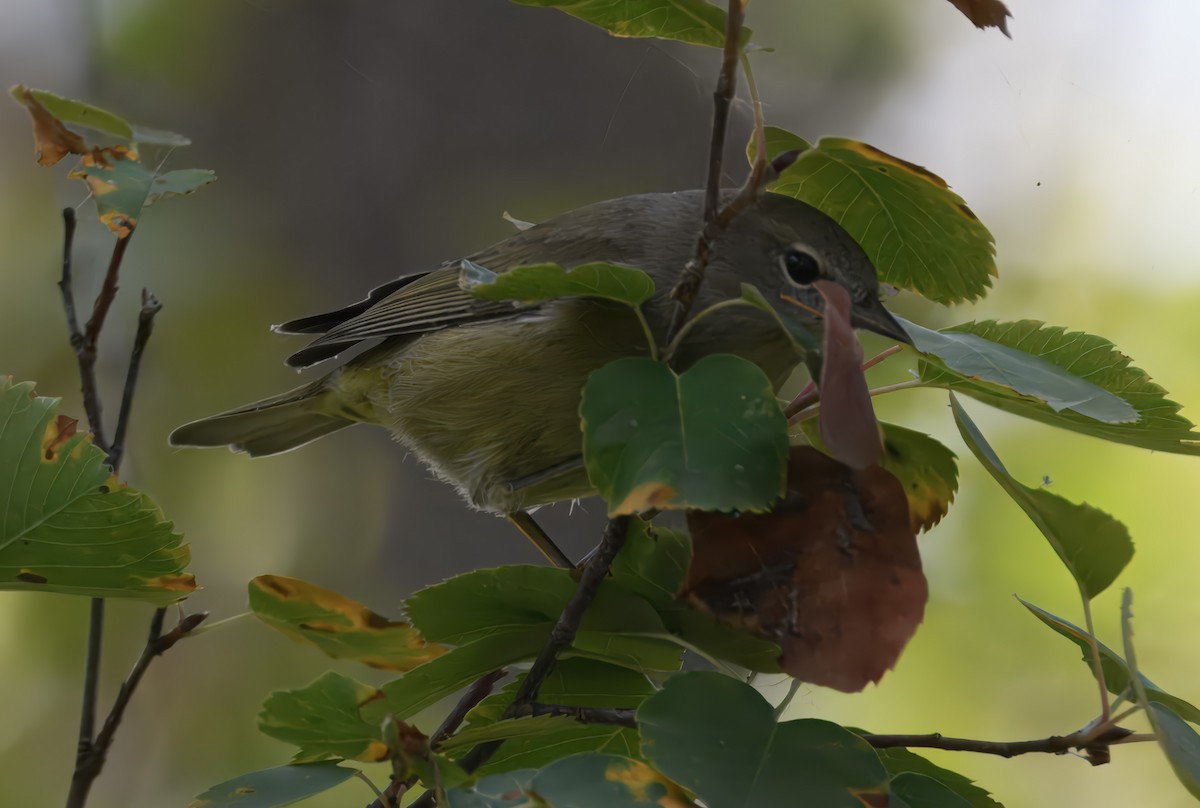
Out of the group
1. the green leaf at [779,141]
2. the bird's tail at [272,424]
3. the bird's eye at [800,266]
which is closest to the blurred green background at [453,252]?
the bird's tail at [272,424]

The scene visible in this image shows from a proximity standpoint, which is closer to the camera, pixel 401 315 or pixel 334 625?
pixel 334 625

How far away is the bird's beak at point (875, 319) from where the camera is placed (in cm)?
147

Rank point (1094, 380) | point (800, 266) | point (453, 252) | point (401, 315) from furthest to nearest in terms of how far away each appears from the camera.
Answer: point (453, 252)
point (401, 315)
point (800, 266)
point (1094, 380)

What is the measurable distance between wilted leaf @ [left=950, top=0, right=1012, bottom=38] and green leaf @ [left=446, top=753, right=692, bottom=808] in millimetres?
774

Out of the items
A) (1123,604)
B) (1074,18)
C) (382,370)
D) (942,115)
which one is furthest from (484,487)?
(1074,18)

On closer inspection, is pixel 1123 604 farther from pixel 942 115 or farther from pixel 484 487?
pixel 942 115

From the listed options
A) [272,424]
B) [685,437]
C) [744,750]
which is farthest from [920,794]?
[272,424]

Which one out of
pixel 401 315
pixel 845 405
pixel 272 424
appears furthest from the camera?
pixel 272 424

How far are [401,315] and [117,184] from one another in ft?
2.98

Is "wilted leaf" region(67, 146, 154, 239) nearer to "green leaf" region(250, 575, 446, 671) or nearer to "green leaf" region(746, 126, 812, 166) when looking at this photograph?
"green leaf" region(250, 575, 446, 671)

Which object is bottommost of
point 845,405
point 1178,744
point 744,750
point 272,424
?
point 272,424

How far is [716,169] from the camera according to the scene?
1079mm

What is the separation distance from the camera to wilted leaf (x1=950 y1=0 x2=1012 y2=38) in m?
1.02

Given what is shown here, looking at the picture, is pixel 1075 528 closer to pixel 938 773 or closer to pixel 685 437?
pixel 938 773
